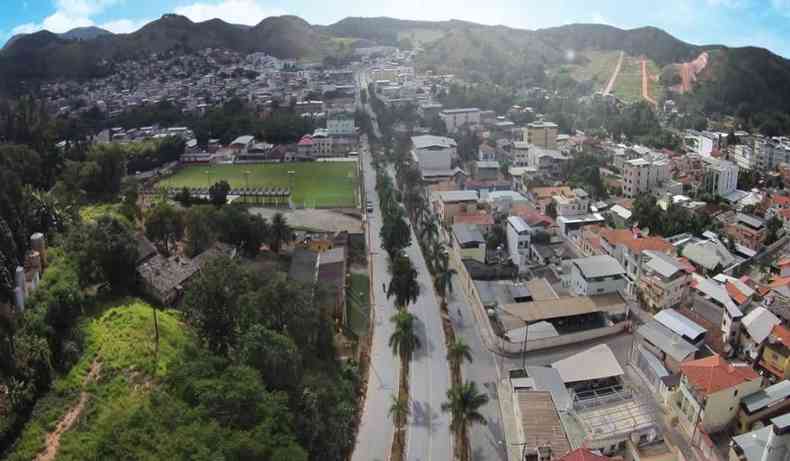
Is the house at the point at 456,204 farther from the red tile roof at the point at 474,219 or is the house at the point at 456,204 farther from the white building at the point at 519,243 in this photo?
the white building at the point at 519,243

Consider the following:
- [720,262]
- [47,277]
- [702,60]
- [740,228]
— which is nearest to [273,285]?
[47,277]

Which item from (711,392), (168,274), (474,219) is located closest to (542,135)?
(474,219)

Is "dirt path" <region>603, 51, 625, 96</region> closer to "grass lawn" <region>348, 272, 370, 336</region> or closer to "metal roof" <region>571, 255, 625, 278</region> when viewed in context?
"metal roof" <region>571, 255, 625, 278</region>

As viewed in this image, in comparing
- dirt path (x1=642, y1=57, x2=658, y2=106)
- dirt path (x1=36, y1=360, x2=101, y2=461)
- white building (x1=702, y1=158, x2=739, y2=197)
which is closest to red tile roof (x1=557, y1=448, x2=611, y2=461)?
dirt path (x1=36, y1=360, x2=101, y2=461)

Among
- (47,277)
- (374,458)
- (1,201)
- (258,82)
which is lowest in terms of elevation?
(374,458)

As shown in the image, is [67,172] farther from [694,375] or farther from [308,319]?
[694,375]

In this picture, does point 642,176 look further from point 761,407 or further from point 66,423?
point 66,423
